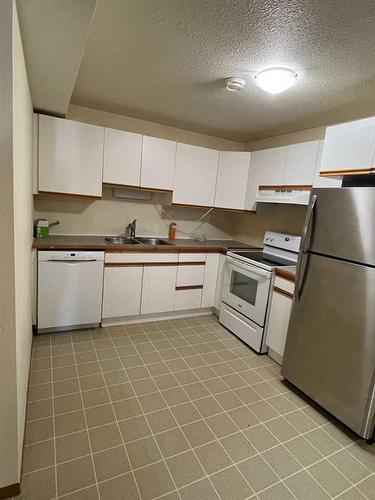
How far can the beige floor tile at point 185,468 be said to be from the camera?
1436mm

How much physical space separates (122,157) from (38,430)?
245 centimetres

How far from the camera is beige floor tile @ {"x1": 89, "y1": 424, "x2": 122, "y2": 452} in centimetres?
159

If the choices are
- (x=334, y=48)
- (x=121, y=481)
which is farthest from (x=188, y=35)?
(x=121, y=481)

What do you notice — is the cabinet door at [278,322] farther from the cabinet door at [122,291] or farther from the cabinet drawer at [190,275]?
the cabinet door at [122,291]

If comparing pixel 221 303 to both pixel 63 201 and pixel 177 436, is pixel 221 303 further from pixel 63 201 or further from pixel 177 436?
pixel 63 201

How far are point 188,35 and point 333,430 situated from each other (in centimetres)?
263

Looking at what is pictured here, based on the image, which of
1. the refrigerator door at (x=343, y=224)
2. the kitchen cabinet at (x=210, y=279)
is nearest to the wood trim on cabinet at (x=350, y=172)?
the refrigerator door at (x=343, y=224)

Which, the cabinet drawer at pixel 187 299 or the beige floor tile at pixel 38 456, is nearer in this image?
the beige floor tile at pixel 38 456

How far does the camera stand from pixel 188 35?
5.16 ft

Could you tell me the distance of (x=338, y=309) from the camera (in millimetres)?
1899

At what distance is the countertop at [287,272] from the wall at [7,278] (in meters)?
2.07

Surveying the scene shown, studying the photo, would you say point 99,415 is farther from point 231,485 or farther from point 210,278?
point 210,278

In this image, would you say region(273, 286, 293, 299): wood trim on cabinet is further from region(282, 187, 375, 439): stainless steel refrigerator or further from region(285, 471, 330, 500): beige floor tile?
region(285, 471, 330, 500): beige floor tile

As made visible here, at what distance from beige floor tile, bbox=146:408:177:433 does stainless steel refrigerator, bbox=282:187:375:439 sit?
3.41 feet
